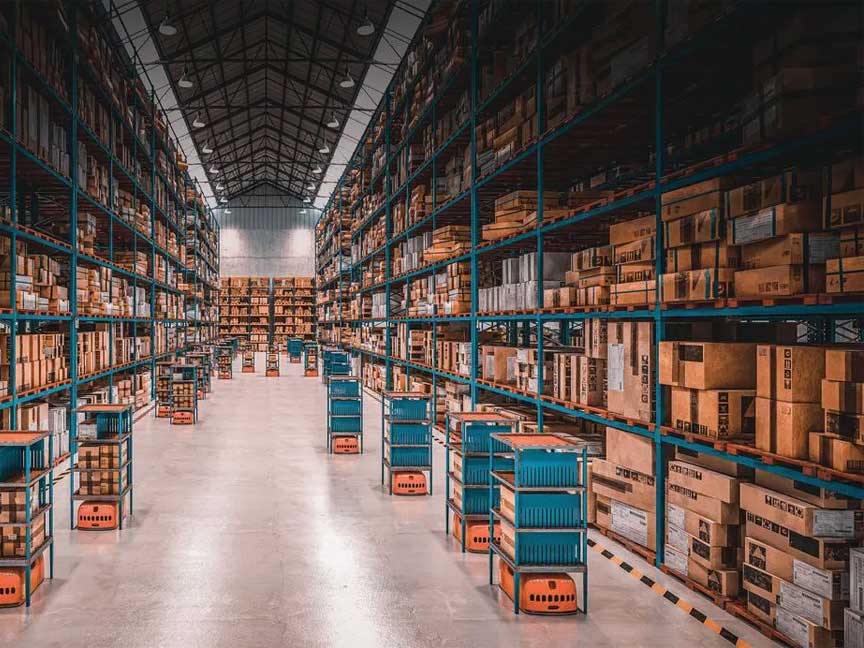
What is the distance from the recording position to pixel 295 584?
5645mm

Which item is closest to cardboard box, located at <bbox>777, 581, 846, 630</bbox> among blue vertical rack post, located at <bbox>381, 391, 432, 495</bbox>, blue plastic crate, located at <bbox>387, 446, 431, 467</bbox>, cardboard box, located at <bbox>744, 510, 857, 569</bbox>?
cardboard box, located at <bbox>744, 510, 857, 569</bbox>

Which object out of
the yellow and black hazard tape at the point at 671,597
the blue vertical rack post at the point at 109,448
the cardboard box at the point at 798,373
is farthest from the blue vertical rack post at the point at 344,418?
the cardboard box at the point at 798,373

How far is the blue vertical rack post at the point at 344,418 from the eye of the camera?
11.3 meters

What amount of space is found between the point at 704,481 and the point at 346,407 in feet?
23.4

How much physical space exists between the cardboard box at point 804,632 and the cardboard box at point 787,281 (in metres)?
2.04

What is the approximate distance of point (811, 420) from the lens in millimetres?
4441

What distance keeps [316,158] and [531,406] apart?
28703mm

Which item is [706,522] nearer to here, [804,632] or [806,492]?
[806,492]

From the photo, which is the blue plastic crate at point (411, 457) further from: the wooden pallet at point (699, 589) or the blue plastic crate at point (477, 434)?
the wooden pallet at point (699, 589)

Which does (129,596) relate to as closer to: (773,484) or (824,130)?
(773,484)

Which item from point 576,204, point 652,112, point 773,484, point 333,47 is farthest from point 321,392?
point 773,484

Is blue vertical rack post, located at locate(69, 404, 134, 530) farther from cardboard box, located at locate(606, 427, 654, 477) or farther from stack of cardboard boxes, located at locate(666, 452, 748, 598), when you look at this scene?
stack of cardboard boxes, located at locate(666, 452, 748, 598)

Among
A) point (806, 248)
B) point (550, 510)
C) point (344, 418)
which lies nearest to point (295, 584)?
point (550, 510)

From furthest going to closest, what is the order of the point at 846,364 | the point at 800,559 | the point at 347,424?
1. the point at 347,424
2. the point at 800,559
3. the point at 846,364
